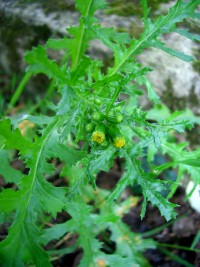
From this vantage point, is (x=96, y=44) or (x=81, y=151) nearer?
(x=81, y=151)

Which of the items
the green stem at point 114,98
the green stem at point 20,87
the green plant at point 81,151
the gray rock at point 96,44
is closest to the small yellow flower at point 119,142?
the green plant at point 81,151

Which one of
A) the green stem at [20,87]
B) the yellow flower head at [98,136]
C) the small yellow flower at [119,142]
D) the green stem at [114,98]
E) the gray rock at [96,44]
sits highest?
the green stem at [114,98]

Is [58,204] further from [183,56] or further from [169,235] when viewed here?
[169,235]

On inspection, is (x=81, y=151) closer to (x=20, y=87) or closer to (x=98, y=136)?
(x=98, y=136)

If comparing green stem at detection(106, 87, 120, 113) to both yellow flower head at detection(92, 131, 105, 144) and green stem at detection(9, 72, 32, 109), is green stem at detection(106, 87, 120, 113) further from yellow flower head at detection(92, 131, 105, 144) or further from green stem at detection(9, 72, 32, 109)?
green stem at detection(9, 72, 32, 109)

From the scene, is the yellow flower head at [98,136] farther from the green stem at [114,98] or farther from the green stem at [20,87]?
the green stem at [20,87]

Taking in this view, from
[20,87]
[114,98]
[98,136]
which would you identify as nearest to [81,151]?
[98,136]

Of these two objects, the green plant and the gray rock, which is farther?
the gray rock

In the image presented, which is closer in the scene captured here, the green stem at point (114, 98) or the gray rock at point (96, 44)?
the green stem at point (114, 98)

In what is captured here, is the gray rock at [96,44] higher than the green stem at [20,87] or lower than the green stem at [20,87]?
higher

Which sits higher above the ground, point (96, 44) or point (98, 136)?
point (98, 136)

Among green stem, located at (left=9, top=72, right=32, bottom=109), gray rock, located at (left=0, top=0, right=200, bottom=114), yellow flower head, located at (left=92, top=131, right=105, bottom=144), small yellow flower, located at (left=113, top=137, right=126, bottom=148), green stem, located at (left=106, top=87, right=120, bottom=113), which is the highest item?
green stem, located at (left=106, top=87, right=120, bottom=113)

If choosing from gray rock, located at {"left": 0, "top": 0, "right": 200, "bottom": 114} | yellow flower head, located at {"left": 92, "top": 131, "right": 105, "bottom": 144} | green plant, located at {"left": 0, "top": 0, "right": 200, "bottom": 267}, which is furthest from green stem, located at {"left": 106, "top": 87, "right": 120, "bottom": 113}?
gray rock, located at {"left": 0, "top": 0, "right": 200, "bottom": 114}
